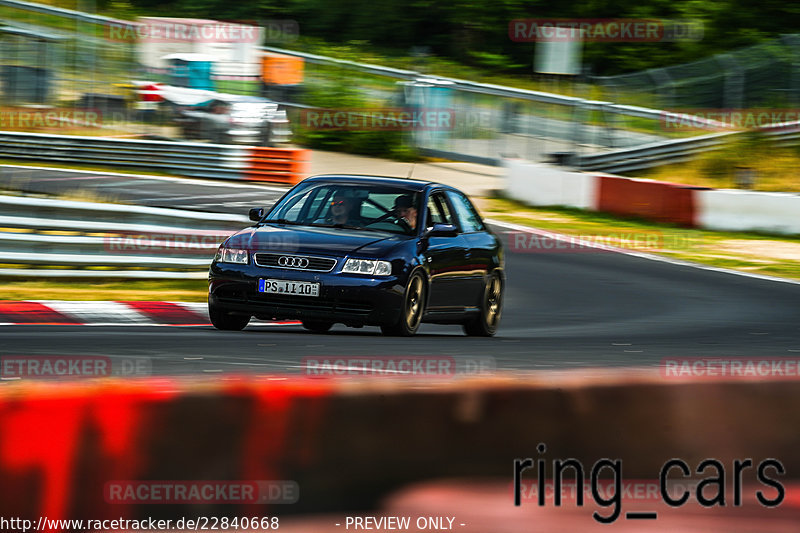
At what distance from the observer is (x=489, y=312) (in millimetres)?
11148

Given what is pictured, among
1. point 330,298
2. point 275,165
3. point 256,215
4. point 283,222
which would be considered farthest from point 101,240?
point 275,165

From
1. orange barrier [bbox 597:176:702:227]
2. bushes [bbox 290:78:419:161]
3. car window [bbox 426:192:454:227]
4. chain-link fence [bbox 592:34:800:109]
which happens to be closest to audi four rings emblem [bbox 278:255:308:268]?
car window [bbox 426:192:454:227]

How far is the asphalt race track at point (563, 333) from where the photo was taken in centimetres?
779

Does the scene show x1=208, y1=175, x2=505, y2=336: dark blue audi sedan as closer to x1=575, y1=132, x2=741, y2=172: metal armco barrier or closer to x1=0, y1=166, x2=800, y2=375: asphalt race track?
x1=0, y1=166, x2=800, y2=375: asphalt race track

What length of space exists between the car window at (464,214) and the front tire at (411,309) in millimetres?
1247

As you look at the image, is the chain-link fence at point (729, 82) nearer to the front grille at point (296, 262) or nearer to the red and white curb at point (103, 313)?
the red and white curb at point (103, 313)

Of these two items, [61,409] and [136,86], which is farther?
[136,86]

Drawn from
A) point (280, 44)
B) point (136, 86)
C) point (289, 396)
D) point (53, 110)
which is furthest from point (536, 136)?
point (289, 396)

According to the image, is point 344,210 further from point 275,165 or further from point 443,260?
point 275,165

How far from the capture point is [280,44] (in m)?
40.6

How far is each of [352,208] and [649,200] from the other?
1430 centimetres

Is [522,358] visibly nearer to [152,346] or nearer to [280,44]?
[152,346]

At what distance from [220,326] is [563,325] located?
366 centimetres

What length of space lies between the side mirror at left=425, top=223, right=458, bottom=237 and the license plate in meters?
1.22
